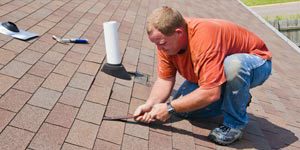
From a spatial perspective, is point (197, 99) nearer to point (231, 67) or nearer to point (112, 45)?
point (231, 67)

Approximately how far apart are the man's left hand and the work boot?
1.35 feet

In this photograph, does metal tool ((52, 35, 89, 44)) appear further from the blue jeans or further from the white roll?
the blue jeans

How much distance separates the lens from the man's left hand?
304 centimetres

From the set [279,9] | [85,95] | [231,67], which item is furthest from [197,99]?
[279,9]

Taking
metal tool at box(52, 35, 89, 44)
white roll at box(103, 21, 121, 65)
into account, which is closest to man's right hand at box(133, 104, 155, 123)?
white roll at box(103, 21, 121, 65)

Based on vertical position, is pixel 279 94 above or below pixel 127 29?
below

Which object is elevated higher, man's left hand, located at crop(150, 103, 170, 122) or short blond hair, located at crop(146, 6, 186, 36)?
short blond hair, located at crop(146, 6, 186, 36)

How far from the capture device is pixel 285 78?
5.63 meters

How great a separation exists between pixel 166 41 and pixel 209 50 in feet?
1.01

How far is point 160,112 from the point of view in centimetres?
304

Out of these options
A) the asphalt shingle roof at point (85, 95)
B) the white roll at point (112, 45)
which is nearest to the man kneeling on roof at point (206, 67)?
the asphalt shingle roof at point (85, 95)

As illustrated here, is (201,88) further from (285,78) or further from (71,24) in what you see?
(285,78)

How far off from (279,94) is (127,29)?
2.06 m

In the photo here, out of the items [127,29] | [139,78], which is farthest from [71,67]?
[127,29]
